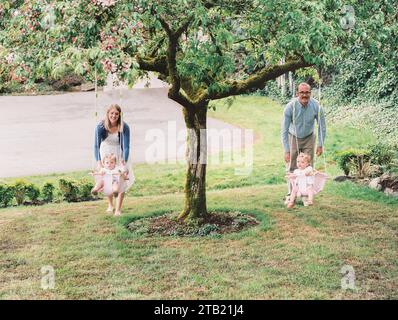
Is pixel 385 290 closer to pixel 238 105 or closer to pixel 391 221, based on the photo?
pixel 391 221

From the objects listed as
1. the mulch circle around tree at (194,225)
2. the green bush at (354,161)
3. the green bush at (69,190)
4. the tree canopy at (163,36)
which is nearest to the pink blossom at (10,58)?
the tree canopy at (163,36)

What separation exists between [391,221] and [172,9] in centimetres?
417

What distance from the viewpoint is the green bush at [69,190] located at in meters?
9.75

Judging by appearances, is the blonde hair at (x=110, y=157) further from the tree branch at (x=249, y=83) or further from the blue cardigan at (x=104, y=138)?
the tree branch at (x=249, y=83)

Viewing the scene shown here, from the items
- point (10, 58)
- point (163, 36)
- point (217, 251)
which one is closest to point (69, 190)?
point (217, 251)

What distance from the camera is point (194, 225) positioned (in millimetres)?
7965

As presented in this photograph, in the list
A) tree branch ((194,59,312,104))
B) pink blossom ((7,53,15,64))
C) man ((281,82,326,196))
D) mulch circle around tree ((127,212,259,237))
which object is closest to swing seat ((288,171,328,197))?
man ((281,82,326,196))

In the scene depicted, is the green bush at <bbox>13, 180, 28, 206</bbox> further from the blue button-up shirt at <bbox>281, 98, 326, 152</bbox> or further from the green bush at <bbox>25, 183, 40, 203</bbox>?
the blue button-up shirt at <bbox>281, 98, 326, 152</bbox>

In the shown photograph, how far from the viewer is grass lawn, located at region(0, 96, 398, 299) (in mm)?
6234

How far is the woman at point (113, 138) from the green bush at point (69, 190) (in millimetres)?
3912

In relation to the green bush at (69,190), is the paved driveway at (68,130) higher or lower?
higher

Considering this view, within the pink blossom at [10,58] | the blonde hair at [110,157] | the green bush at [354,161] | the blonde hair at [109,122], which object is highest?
the pink blossom at [10,58]

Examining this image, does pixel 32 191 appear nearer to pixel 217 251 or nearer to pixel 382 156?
pixel 217 251

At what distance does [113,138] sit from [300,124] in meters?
1.85
